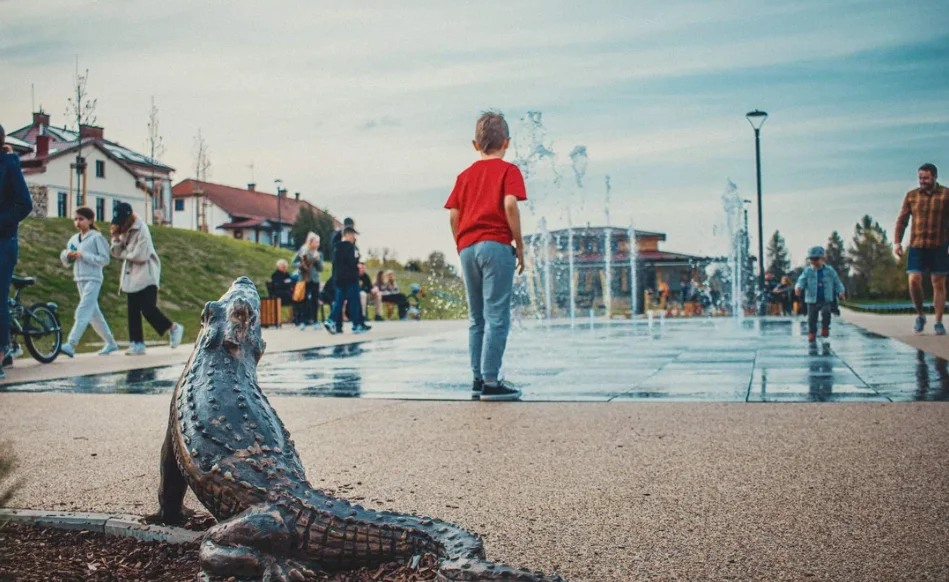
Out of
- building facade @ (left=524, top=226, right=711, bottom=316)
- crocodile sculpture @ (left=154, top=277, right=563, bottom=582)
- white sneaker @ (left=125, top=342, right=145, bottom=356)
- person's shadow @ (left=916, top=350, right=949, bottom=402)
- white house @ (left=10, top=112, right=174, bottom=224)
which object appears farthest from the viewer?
white house @ (left=10, top=112, right=174, bottom=224)

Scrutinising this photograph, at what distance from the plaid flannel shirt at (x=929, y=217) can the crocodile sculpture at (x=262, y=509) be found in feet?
39.2

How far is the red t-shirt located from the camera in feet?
22.4

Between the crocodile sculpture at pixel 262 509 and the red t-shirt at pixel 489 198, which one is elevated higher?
the red t-shirt at pixel 489 198

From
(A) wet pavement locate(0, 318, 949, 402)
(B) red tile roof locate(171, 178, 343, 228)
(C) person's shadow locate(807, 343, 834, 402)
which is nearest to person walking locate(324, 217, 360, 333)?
(A) wet pavement locate(0, 318, 949, 402)

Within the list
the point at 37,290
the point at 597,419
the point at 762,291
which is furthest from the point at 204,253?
the point at 597,419

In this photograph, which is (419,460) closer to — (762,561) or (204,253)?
(762,561)

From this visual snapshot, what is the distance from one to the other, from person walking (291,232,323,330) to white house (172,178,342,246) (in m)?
70.6

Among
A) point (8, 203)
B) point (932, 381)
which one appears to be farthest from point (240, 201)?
point (932, 381)

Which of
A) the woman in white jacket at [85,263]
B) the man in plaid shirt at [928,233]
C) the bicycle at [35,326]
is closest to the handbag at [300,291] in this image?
the woman in white jacket at [85,263]

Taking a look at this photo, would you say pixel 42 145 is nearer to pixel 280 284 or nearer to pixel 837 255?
pixel 280 284

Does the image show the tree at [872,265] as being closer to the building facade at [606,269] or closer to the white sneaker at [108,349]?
the building facade at [606,269]

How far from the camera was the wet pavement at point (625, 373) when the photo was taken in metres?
6.86

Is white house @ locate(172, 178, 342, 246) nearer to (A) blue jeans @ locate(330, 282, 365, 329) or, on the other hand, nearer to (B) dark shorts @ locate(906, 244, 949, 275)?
(A) blue jeans @ locate(330, 282, 365, 329)

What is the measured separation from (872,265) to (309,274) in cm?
7425
